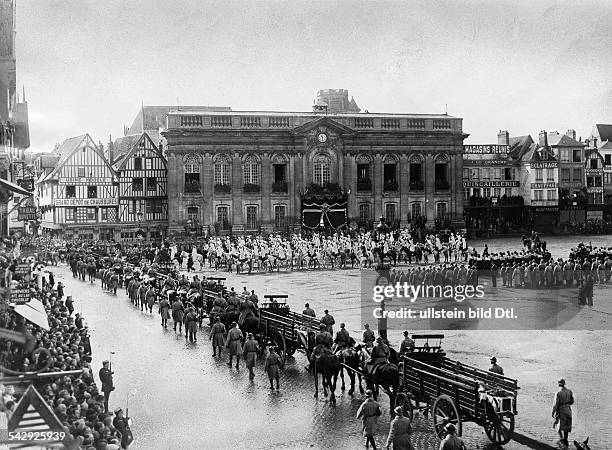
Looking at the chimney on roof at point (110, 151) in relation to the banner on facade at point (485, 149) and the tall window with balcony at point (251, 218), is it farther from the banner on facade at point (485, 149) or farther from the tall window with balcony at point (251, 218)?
the banner on facade at point (485, 149)

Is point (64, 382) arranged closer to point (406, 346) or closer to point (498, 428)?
point (406, 346)

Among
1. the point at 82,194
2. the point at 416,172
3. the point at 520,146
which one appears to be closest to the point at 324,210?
the point at 416,172

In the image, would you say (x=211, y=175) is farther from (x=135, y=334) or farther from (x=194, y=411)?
(x=194, y=411)

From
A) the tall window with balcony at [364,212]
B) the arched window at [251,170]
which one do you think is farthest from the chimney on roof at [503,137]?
the arched window at [251,170]

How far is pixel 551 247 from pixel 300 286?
24.3 meters

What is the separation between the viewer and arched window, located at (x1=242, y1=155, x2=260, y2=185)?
61.4 meters

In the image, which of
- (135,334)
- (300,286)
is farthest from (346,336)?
(300,286)

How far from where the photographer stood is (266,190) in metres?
61.6

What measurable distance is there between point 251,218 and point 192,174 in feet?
19.1

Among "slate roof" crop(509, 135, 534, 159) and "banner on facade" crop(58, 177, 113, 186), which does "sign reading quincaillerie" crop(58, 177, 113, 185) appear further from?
"slate roof" crop(509, 135, 534, 159)

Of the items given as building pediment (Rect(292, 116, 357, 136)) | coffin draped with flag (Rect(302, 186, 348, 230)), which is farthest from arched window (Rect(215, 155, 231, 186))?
coffin draped with flag (Rect(302, 186, 348, 230))

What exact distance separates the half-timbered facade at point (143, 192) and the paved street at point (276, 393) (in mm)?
32443

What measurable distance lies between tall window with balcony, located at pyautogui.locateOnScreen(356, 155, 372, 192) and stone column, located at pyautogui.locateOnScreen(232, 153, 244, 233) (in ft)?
32.3

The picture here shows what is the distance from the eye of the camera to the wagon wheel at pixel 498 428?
13.1m
